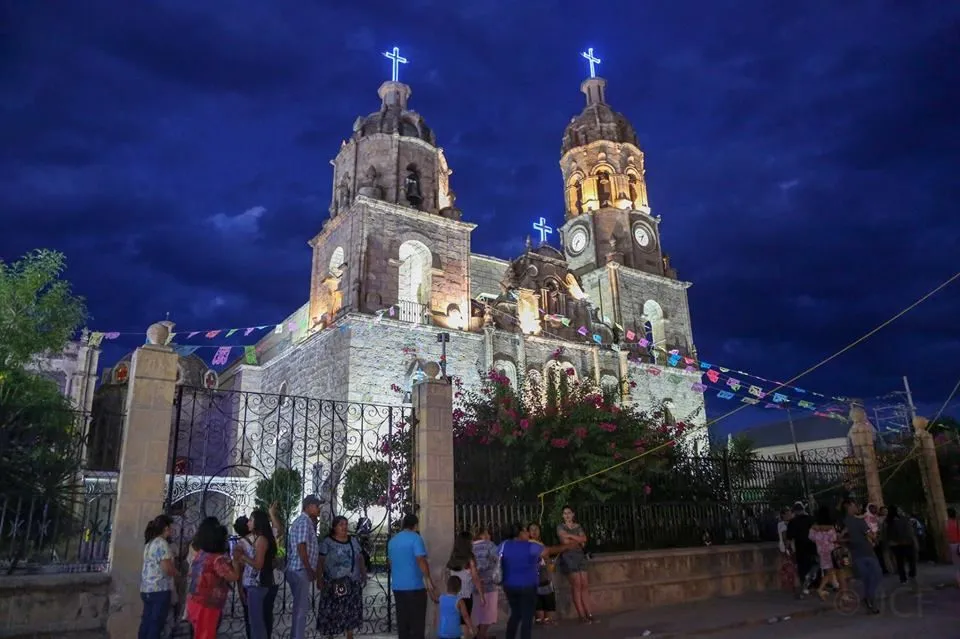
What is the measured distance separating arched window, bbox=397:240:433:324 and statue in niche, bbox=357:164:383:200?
219 centimetres

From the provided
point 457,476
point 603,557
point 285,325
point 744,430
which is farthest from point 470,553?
point 744,430

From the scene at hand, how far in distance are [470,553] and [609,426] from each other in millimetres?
4893

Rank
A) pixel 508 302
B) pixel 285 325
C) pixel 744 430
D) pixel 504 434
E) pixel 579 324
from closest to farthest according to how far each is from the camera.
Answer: pixel 504 434, pixel 508 302, pixel 579 324, pixel 285 325, pixel 744 430

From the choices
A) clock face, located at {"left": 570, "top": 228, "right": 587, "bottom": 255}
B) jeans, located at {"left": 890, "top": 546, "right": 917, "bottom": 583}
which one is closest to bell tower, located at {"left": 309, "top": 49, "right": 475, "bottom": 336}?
clock face, located at {"left": 570, "top": 228, "right": 587, "bottom": 255}

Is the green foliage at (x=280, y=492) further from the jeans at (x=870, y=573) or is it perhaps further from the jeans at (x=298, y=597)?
the jeans at (x=870, y=573)

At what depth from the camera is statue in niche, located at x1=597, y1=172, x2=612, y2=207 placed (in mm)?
32656

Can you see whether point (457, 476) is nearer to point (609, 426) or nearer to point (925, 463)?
point (609, 426)

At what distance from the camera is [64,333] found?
1598 centimetres

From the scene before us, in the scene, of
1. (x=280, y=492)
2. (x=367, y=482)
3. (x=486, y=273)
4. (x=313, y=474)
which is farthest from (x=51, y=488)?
(x=486, y=273)

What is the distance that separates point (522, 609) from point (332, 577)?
2.02 m

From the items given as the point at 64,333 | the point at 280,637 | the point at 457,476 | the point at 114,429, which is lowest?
the point at 280,637

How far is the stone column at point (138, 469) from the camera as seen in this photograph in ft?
21.9

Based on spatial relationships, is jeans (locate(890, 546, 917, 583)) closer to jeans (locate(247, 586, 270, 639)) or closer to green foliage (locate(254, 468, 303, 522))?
green foliage (locate(254, 468, 303, 522))

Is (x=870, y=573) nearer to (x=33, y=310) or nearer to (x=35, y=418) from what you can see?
(x=35, y=418)
